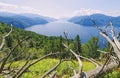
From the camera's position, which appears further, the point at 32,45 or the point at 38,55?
the point at 32,45

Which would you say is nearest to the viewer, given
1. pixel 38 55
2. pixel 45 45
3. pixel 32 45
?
pixel 38 55

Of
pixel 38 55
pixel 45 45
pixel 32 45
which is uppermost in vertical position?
pixel 38 55

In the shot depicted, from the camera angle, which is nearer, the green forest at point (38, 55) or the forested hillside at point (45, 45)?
the green forest at point (38, 55)

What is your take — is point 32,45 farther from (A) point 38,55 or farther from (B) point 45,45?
(A) point 38,55

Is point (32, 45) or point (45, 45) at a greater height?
point (32, 45)

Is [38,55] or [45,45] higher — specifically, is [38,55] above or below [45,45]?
above

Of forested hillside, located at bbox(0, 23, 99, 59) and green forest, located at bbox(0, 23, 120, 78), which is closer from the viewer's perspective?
green forest, located at bbox(0, 23, 120, 78)

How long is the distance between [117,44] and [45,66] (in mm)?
16810

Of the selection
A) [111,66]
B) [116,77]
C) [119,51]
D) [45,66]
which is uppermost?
[119,51]

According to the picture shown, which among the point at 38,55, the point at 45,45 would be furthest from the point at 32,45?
the point at 38,55

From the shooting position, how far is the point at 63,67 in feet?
54.9

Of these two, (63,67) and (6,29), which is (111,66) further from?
(6,29)

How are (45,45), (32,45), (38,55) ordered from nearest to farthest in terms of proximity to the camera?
(38,55)
(32,45)
(45,45)

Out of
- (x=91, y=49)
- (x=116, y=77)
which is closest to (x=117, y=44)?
(x=116, y=77)
